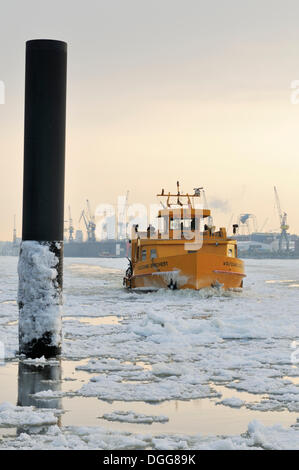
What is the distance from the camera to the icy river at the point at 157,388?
6.06m

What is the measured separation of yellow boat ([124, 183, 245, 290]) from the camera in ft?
91.0

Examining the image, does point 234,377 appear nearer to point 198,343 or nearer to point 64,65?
point 198,343

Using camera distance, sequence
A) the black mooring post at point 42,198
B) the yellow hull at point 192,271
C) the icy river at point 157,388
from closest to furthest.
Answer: the icy river at point 157,388, the black mooring post at point 42,198, the yellow hull at point 192,271

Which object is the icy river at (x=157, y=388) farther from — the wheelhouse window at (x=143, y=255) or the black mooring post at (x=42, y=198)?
the wheelhouse window at (x=143, y=255)

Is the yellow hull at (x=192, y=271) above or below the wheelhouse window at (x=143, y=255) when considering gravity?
below

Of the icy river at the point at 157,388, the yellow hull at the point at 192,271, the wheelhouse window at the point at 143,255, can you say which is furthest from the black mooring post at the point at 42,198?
the wheelhouse window at the point at 143,255

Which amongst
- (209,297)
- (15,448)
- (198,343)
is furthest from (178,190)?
(15,448)

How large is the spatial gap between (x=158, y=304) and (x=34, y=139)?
503 inches

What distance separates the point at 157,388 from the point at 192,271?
19.6 m

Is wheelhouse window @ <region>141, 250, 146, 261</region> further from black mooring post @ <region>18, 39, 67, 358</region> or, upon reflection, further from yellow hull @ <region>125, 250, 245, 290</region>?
black mooring post @ <region>18, 39, 67, 358</region>

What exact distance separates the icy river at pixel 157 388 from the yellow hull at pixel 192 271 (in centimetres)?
1293

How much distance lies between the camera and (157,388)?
810 centimetres

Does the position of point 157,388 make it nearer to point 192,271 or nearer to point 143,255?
point 192,271

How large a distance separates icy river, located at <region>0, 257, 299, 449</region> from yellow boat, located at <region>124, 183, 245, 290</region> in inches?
513
